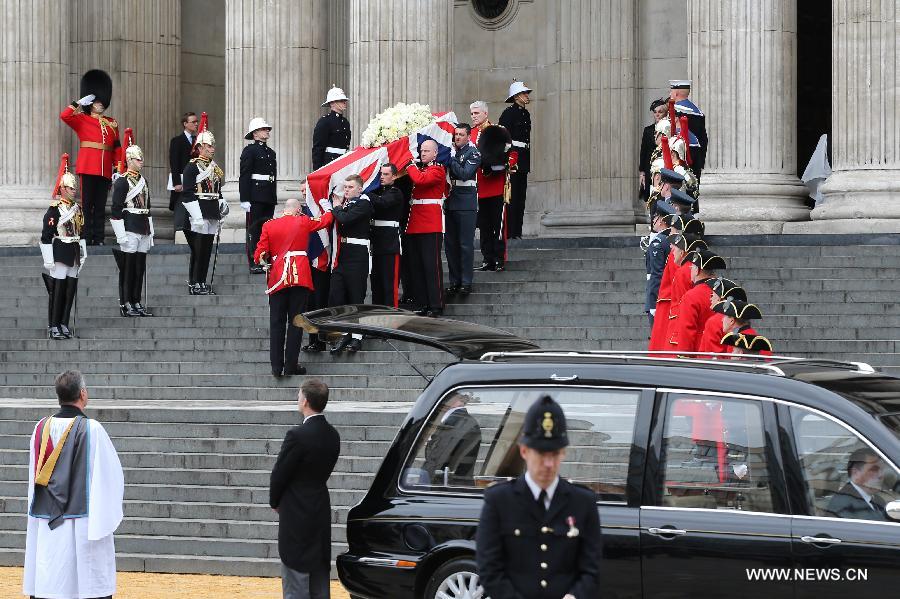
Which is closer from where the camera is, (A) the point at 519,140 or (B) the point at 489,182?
(B) the point at 489,182

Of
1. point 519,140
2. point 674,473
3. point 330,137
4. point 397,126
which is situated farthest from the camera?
point 519,140

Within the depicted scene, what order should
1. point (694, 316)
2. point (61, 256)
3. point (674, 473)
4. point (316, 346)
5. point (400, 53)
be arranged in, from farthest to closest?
point (400, 53), point (61, 256), point (316, 346), point (694, 316), point (674, 473)

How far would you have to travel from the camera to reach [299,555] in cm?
988

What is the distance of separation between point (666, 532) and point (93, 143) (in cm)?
1812

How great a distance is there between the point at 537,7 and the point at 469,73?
1.48m

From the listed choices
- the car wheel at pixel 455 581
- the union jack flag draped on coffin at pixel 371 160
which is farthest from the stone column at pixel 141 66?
the car wheel at pixel 455 581

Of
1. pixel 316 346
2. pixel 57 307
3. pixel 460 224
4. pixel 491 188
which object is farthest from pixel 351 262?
pixel 57 307

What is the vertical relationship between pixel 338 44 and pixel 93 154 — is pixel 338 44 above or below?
above

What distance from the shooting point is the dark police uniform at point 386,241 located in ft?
59.5

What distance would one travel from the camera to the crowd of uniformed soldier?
1204 centimetres

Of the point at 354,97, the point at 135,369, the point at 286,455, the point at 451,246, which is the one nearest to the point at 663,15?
the point at 354,97

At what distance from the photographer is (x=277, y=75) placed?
23.8 meters

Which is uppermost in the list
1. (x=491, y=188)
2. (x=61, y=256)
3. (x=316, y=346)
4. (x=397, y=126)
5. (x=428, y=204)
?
(x=397, y=126)

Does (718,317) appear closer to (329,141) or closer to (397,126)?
(397,126)
